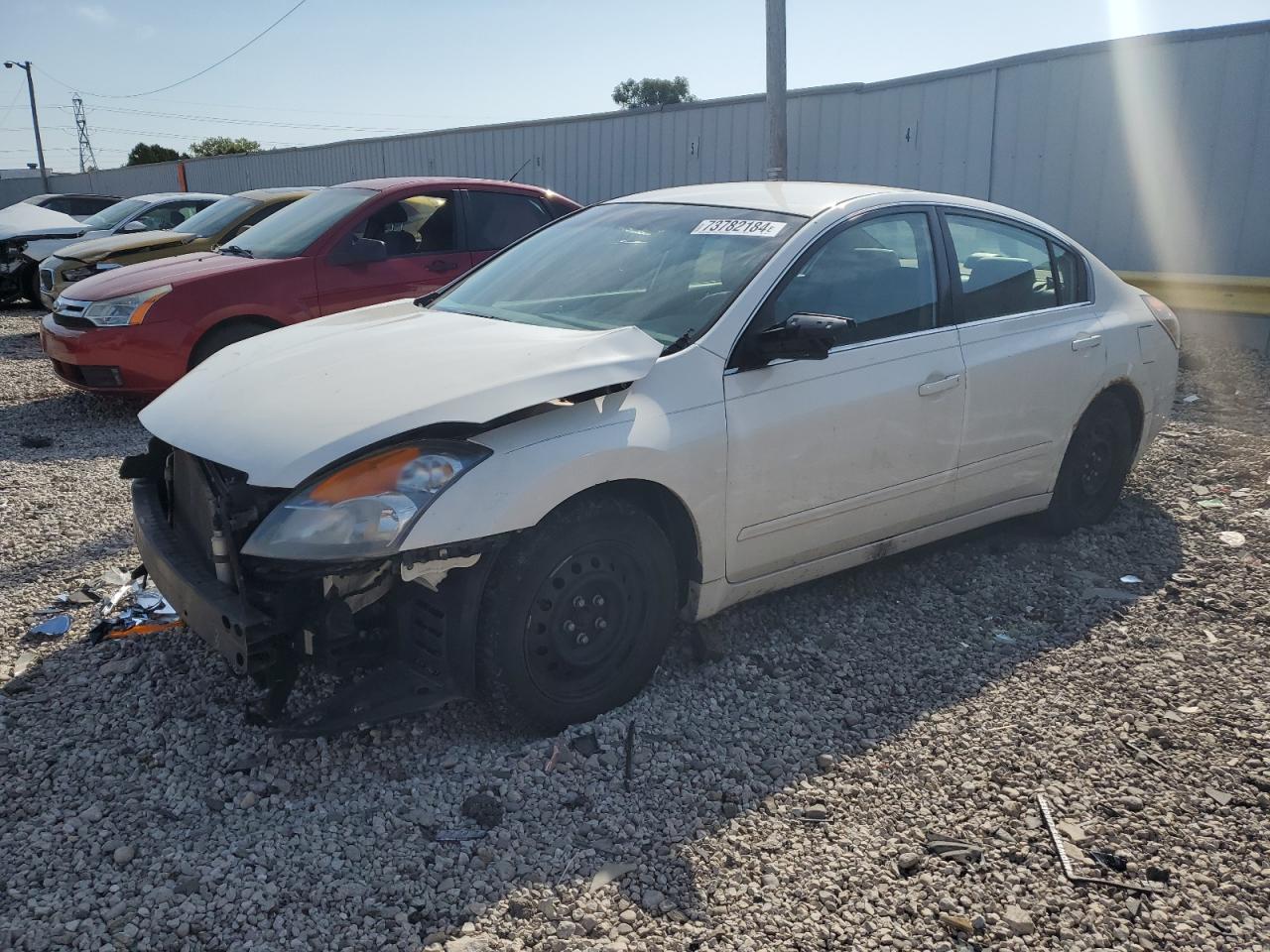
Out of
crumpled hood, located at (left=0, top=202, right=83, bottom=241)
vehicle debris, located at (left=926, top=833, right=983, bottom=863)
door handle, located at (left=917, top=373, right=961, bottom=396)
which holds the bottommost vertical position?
vehicle debris, located at (left=926, top=833, right=983, bottom=863)

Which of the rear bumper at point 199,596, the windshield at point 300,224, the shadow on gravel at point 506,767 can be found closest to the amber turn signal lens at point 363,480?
the rear bumper at point 199,596

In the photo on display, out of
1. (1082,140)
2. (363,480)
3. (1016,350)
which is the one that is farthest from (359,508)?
(1082,140)

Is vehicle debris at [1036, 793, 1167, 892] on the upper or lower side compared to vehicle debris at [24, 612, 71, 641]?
lower

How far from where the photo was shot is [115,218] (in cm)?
1447

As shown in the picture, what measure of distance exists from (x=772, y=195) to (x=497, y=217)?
4.21 meters

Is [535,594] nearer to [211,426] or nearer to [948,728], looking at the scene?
[211,426]

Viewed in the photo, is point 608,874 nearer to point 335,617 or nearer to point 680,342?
point 335,617

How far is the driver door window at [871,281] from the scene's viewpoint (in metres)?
3.79

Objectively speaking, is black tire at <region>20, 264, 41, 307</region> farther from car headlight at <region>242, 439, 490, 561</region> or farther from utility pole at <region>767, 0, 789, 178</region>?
car headlight at <region>242, 439, 490, 561</region>

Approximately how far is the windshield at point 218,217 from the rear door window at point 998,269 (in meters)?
7.93

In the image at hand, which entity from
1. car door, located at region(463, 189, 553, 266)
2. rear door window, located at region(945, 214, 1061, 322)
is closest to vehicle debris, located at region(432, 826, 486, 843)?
rear door window, located at region(945, 214, 1061, 322)

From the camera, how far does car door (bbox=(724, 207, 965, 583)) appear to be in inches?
140

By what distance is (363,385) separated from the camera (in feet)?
10.5

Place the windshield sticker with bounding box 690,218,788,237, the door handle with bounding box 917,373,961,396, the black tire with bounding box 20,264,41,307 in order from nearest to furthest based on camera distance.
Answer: the windshield sticker with bounding box 690,218,788,237 < the door handle with bounding box 917,373,961,396 < the black tire with bounding box 20,264,41,307
